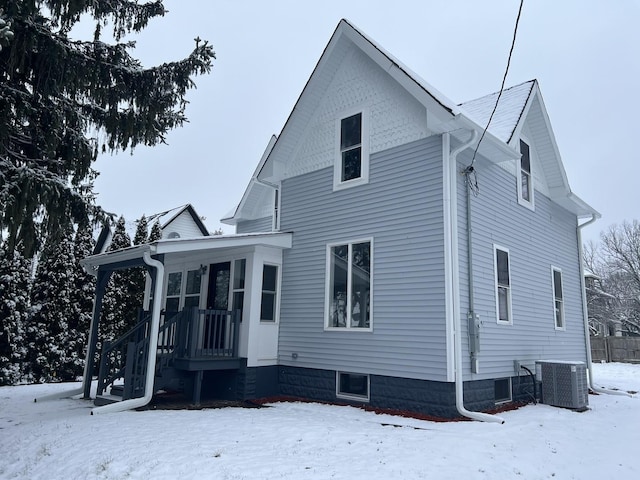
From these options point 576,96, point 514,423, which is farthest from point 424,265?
point 576,96

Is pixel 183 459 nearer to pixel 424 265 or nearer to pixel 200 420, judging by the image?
pixel 200 420

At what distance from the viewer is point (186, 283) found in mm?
11430

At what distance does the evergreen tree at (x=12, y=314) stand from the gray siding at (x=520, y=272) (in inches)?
440

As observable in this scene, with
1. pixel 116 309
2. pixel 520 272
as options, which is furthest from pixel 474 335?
pixel 116 309

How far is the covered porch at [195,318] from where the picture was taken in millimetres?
8570

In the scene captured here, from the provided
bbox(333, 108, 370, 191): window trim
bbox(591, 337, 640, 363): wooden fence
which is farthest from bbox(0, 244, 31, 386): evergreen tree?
bbox(591, 337, 640, 363): wooden fence

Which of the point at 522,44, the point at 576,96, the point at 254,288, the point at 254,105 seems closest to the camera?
the point at 522,44

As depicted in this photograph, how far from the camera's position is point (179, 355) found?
8914 mm

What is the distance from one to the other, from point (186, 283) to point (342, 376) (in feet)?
14.7

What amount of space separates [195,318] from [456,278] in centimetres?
471

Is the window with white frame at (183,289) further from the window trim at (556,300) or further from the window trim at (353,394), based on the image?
the window trim at (556,300)

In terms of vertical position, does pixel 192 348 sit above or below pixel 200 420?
above

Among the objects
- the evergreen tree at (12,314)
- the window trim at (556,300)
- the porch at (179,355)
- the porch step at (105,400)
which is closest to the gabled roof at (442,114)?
the window trim at (556,300)

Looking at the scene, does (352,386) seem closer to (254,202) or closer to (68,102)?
(68,102)
